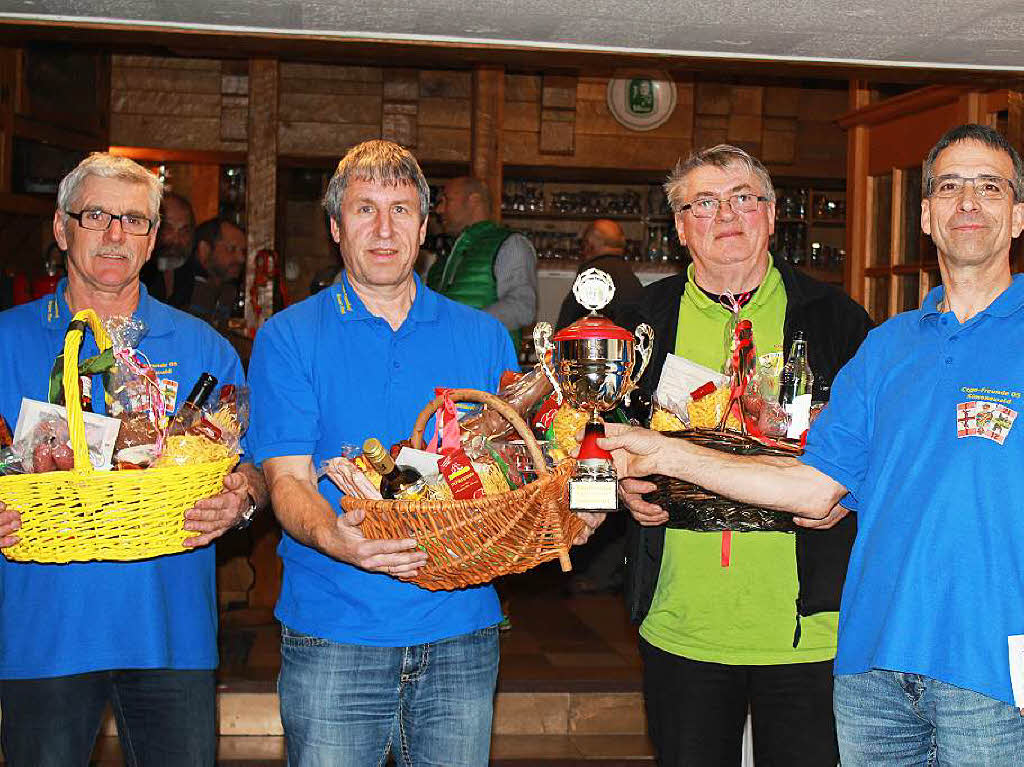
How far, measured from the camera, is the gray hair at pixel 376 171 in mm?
2150

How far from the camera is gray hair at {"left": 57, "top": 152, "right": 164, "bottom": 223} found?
2.31 meters

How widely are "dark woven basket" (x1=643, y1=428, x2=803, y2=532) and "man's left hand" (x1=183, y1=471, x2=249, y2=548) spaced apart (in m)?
0.77

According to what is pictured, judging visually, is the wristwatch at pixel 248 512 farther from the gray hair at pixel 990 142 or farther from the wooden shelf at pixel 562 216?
the wooden shelf at pixel 562 216

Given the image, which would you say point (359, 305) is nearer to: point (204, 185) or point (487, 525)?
point (487, 525)

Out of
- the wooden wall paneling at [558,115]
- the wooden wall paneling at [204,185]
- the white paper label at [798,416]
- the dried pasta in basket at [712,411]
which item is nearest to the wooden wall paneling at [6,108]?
the wooden wall paneling at [204,185]

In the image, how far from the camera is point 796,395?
7.25ft

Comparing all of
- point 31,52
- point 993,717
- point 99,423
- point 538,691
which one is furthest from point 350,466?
point 31,52

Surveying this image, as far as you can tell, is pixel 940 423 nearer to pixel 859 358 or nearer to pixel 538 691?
pixel 859 358

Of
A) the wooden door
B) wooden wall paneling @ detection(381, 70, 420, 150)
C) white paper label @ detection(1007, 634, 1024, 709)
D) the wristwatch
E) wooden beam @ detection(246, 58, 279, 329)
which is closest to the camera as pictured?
white paper label @ detection(1007, 634, 1024, 709)

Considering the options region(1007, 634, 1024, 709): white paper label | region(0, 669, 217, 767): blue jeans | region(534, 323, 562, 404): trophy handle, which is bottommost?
region(0, 669, 217, 767): blue jeans

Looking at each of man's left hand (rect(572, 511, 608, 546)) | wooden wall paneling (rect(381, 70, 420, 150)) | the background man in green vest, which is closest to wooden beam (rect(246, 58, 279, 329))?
wooden wall paneling (rect(381, 70, 420, 150))

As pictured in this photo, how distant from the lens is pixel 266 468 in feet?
6.96

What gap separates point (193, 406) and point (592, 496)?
2.69 ft

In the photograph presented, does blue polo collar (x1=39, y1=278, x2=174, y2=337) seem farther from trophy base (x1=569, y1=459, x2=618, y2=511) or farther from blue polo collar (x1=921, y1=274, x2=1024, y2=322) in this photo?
blue polo collar (x1=921, y1=274, x2=1024, y2=322)
